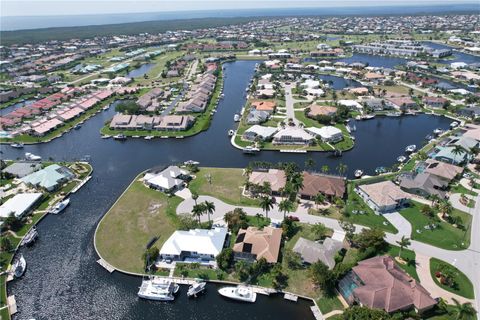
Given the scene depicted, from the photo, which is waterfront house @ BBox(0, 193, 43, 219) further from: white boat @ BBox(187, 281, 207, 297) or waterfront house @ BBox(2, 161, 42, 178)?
white boat @ BBox(187, 281, 207, 297)

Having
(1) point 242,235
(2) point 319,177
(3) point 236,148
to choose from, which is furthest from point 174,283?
(3) point 236,148

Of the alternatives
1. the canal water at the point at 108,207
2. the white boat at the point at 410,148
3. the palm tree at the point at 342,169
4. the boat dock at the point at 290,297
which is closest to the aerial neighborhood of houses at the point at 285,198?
the boat dock at the point at 290,297

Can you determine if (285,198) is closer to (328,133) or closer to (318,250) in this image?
(318,250)

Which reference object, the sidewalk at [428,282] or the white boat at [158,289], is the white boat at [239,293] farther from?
the sidewalk at [428,282]

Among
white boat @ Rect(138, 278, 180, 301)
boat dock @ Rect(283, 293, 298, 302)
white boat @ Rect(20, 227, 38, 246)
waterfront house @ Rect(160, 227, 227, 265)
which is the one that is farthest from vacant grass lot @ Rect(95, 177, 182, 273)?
boat dock @ Rect(283, 293, 298, 302)

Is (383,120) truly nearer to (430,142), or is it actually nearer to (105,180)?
(430,142)
